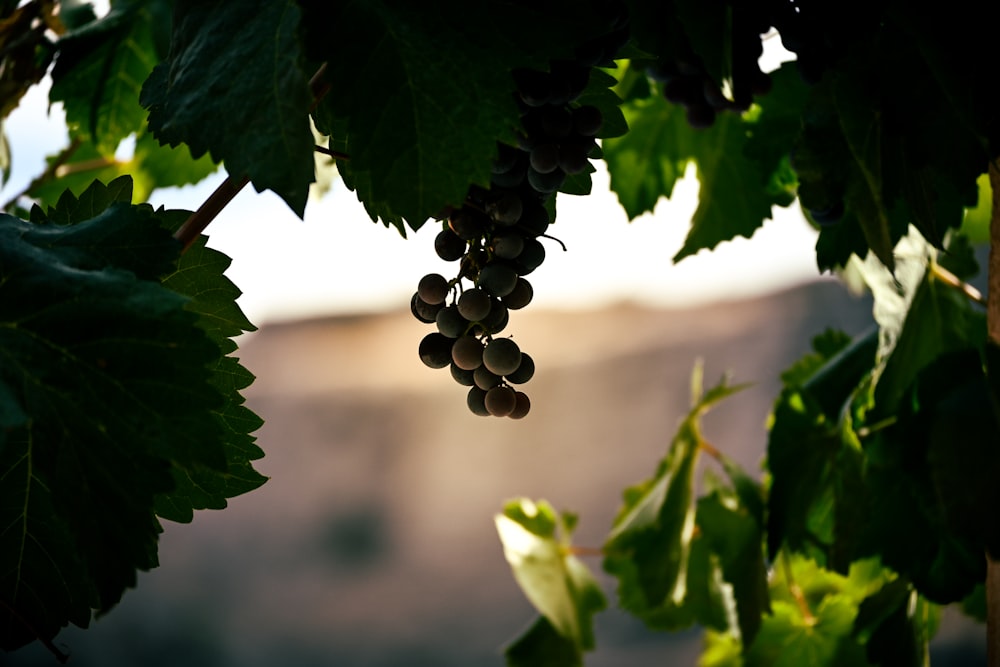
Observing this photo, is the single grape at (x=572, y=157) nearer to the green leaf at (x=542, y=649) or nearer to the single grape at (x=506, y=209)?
the single grape at (x=506, y=209)

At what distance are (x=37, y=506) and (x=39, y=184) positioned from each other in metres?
0.59

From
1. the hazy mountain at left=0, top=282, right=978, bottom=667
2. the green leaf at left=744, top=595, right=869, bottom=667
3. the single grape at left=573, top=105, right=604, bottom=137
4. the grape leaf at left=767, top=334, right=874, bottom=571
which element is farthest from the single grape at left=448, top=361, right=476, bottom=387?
the hazy mountain at left=0, top=282, right=978, bottom=667

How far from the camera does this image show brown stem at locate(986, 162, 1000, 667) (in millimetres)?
484

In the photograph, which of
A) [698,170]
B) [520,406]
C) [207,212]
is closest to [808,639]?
[698,170]

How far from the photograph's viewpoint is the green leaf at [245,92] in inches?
11.6

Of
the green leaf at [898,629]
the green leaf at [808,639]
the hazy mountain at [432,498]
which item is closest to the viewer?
the green leaf at [898,629]

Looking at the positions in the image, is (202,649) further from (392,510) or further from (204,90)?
(204,90)

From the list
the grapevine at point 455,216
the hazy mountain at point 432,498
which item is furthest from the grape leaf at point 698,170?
the hazy mountain at point 432,498

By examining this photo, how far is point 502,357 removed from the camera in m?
0.35

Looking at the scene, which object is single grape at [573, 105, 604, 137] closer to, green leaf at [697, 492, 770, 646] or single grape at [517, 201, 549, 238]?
single grape at [517, 201, 549, 238]

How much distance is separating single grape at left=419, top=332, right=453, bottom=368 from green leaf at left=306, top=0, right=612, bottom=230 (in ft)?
0.28

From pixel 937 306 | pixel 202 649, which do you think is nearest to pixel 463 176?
pixel 937 306

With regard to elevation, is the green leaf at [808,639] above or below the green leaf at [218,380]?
below

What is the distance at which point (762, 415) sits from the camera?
2584 millimetres
